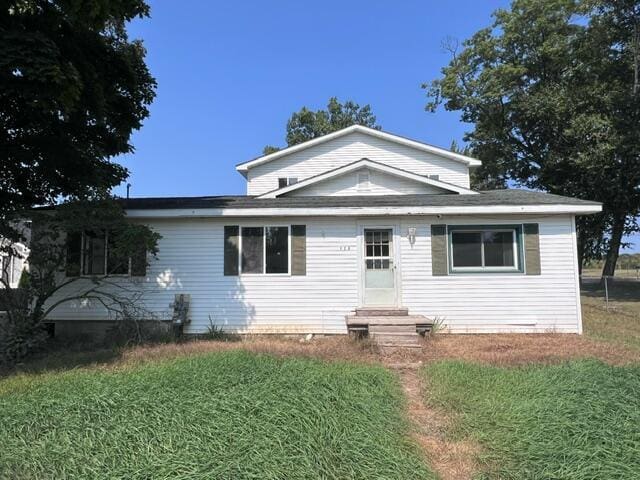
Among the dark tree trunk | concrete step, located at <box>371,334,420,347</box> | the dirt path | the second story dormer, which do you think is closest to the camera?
the dirt path

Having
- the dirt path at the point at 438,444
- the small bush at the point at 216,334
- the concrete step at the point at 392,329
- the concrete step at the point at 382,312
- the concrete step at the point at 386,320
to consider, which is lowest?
the dirt path at the point at 438,444

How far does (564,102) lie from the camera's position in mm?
21500

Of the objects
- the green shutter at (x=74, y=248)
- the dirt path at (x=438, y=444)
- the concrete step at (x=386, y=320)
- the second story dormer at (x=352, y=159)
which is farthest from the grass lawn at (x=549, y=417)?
the second story dormer at (x=352, y=159)

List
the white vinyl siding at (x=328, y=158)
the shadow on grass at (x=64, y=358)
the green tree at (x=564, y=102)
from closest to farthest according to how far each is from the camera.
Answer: the shadow on grass at (x=64, y=358) → the white vinyl siding at (x=328, y=158) → the green tree at (x=564, y=102)

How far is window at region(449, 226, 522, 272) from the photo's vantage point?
9703mm

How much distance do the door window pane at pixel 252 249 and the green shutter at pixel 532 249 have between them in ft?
20.3

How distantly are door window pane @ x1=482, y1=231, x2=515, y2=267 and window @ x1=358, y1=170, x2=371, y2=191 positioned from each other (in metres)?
3.64

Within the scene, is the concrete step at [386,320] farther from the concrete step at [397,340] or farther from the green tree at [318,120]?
the green tree at [318,120]

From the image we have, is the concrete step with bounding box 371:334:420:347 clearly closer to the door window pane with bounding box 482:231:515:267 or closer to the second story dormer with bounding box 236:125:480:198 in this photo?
the door window pane with bounding box 482:231:515:267

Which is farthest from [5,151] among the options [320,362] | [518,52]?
[518,52]

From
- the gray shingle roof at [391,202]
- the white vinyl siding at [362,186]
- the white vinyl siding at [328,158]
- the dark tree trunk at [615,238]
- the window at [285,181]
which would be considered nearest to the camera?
the gray shingle roof at [391,202]

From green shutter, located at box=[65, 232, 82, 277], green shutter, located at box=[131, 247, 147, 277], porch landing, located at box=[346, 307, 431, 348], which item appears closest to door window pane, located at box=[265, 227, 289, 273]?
porch landing, located at box=[346, 307, 431, 348]

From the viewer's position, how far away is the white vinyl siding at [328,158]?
15180 millimetres

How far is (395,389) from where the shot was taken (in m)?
5.29
